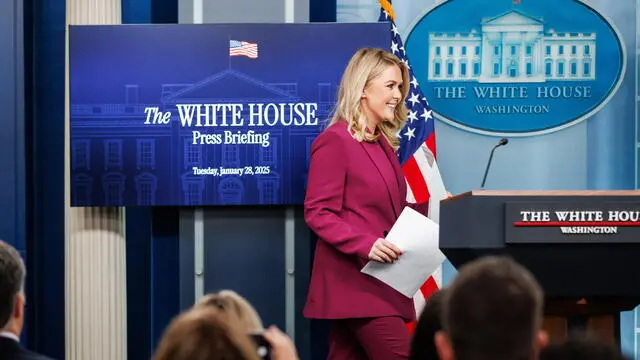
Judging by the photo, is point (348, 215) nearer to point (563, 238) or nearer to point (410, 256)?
point (410, 256)

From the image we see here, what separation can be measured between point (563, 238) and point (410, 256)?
0.87 meters

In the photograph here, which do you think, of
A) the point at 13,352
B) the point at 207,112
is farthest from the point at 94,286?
the point at 13,352

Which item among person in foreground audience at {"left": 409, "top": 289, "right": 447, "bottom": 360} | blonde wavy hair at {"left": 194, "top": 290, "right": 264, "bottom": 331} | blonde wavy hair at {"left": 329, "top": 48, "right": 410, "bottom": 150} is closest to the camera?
blonde wavy hair at {"left": 194, "top": 290, "right": 264, "bottom": 331}

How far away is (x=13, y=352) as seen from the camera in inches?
102

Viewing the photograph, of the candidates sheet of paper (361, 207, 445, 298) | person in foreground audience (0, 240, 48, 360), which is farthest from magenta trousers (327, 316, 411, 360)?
person in foreground audience (0, 240, 48, 360)

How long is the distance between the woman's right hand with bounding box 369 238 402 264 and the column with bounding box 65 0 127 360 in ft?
5.61

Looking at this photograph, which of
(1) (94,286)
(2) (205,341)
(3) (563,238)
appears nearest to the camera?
(2) (205,341)

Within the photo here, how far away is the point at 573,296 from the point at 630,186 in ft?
9.37

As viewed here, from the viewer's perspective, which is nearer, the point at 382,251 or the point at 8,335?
the point at 8,335

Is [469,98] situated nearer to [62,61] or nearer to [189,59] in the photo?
[189,59]

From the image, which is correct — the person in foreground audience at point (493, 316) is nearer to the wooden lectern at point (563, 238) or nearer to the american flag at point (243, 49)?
the wooden lectern at point (563, 238)

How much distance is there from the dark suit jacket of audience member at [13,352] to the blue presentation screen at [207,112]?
2457 mm

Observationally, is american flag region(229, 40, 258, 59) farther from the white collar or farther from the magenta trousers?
the white collar

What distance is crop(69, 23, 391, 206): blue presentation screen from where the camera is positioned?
5070 millimetres
